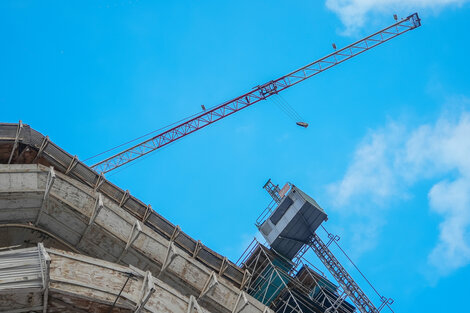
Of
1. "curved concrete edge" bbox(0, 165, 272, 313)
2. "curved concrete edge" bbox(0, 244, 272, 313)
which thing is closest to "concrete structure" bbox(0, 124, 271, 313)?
"curved concrete edge" bbox(0, 165, 272, 313)

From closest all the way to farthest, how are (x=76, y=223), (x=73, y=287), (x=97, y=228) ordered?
(x=73, y=287) → (x=76, y=223) → (x=97, y=228)

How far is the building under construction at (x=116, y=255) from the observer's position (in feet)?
61.3

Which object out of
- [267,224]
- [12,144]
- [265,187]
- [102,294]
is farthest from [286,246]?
[102,294]

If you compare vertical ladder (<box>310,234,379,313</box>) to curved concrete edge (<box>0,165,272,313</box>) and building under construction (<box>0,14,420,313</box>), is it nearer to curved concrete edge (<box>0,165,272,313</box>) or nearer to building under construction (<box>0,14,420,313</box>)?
building under construction (<box>0,14,420,313</box>)

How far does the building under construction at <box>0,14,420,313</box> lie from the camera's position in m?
18.7

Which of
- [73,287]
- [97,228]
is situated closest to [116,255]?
[97,228]

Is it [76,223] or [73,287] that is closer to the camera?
[73,287]

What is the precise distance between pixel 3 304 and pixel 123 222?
36.1 ft

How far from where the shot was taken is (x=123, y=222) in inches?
1124

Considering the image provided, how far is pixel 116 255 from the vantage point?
28.6 metres

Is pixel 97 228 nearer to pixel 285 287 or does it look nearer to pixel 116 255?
pixel 116 255

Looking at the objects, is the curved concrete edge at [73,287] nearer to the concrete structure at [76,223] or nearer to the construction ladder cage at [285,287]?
the concrete structure at [76,223]

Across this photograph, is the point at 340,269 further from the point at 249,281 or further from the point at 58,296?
the point at 58,296

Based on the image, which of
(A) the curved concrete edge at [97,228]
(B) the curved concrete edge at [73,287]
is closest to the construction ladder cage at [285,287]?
(A) the curved concrete edge at [97,228]
